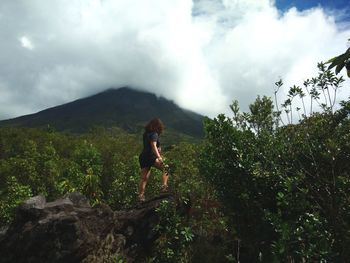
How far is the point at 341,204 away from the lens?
20.4 feet

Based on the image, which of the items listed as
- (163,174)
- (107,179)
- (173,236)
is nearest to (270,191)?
(173,236)

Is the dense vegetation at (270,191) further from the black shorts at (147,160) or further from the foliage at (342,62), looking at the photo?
the foliage at (342,62)

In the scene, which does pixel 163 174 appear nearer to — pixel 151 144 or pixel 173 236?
pixel 151 144

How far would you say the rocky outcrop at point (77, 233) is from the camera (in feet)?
33.4

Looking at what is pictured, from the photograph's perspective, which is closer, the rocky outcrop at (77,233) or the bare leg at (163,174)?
the rocky outcrop at (77,233)

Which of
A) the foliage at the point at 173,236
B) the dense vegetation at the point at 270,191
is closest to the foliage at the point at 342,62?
the dense vegetation at the point at 270,191

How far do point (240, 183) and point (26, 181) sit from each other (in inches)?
1030

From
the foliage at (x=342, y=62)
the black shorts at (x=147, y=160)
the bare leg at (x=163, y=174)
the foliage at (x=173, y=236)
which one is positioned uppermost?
the foliage at (x=342, y=62)

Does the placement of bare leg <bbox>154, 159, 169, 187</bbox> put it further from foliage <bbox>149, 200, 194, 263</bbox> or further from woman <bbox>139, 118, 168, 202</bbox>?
foliage <bbox>149, 200, 194, 263</bbox>

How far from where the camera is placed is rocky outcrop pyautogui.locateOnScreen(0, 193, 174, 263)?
10.2 metres

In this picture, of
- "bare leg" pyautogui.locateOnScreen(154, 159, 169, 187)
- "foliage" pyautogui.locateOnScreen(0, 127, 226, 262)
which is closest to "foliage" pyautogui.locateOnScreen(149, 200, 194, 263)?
"foliage" pyautogui.locateOnScreen(0, 127, 226, 262)

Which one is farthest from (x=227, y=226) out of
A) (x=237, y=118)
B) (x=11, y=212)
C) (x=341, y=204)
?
(x=11, y=212)

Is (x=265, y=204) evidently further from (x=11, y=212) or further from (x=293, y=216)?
(x=11, y=212)

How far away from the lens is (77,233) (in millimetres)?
10172
